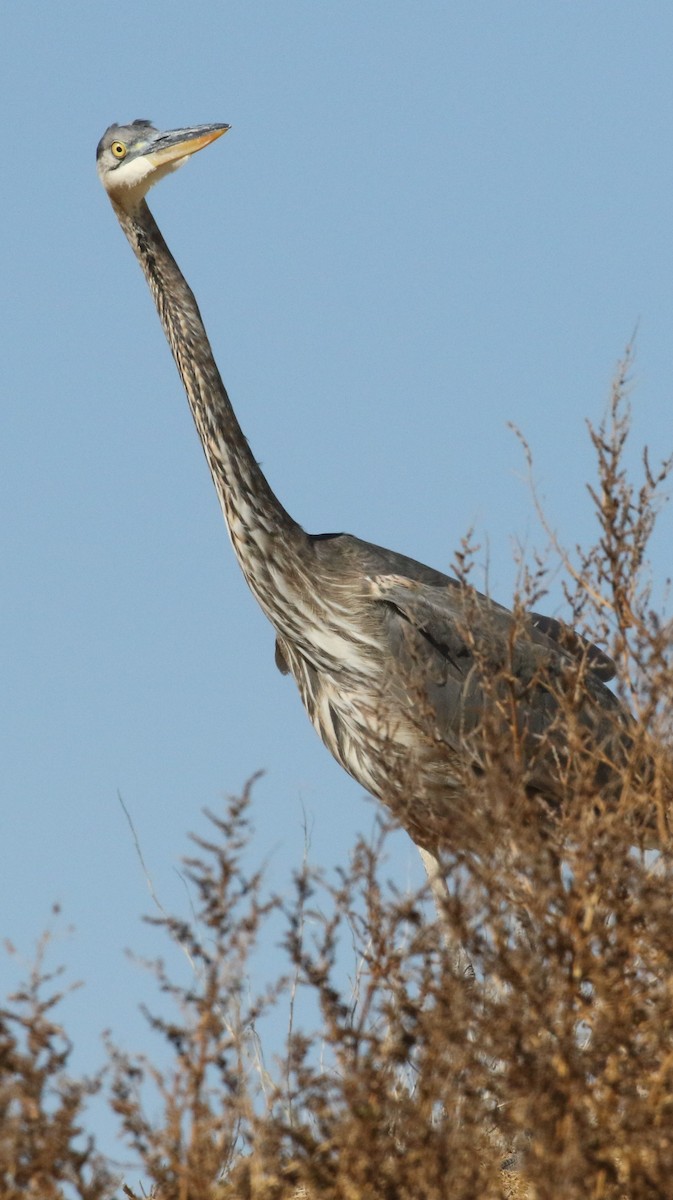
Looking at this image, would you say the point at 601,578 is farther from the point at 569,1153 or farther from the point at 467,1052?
the point at 569,1153

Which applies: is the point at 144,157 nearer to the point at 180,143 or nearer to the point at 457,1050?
the point at 180,143

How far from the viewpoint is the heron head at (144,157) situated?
751cm

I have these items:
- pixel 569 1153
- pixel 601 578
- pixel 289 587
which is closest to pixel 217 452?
pixel 289 587

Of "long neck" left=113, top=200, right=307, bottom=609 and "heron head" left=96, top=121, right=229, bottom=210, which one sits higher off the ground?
"heron head" left=96, top=121, right=229, bottom=210

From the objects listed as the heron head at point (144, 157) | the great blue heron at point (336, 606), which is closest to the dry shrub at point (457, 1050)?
the great blue heron at point (336, 606)

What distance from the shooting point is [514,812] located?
3443 mm

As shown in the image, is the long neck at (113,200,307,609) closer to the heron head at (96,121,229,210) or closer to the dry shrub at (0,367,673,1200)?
the heron head at (96,121,229,210)

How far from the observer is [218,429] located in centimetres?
718

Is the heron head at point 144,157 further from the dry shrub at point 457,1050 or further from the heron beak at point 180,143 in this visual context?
the dry shrub at point 457,1050

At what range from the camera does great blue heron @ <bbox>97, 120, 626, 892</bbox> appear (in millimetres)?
6539

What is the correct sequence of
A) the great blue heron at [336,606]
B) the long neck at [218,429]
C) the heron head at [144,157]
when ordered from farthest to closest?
the heron head at [144,157]
the long neck at [218,429]
the great blue heron at [336,606]

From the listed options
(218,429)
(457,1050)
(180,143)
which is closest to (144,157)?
(180,143)

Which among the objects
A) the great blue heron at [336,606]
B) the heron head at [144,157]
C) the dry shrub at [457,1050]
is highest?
the heron head at [144,157]

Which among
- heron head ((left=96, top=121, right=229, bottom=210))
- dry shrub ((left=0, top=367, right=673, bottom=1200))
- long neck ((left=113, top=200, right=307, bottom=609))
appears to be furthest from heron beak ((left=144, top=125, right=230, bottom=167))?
dry shrub ((left=0, top=367, right=673, bottom=1200))
